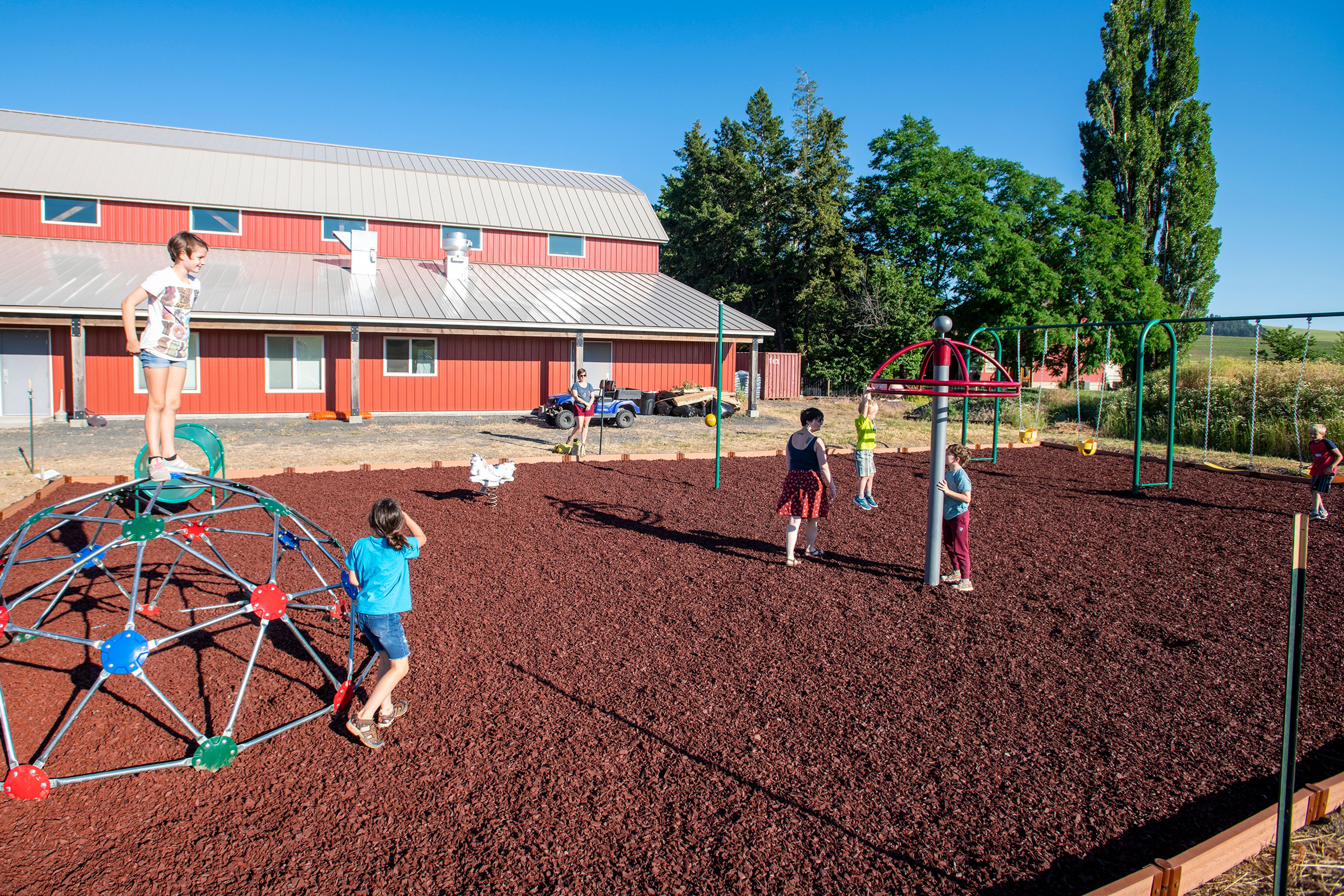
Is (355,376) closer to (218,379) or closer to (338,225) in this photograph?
(218,379)

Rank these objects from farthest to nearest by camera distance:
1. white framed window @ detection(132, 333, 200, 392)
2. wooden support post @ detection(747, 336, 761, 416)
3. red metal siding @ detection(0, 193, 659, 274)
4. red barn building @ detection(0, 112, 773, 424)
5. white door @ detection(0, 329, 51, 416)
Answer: wooden support post @ detection(747, 336, 761, 416), red metal siding @ detection(0, 193, 659, 274), white framed window @ detection(132, 333, 200, 392), red barn building @ detection(0, 112, 773, 424), white door @ detection(0, 329, 51, 416)

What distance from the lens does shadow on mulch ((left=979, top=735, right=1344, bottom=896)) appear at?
134 inches

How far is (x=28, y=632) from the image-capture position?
4.16m

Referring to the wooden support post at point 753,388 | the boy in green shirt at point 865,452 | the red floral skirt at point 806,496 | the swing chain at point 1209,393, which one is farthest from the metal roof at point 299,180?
the red floral skirt at point 806,496

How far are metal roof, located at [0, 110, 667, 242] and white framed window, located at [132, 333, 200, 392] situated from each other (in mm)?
5582

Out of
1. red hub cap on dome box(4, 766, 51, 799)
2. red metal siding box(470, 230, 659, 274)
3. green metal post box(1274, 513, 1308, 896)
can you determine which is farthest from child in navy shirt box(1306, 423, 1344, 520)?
red metal siding box(470, 230, 659, 274)

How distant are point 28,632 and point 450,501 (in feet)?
23.0

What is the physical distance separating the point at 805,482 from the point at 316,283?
1943 centimetres

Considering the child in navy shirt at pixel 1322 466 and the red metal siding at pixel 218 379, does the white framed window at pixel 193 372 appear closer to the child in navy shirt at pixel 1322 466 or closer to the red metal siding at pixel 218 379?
the red metal siding at pixel 218 379

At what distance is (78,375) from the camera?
1930 cm

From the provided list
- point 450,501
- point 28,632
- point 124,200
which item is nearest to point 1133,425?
point 450,501

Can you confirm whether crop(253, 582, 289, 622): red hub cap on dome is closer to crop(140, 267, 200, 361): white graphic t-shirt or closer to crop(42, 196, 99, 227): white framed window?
crop(140, 267, 200, 361): white graphic t-shirt

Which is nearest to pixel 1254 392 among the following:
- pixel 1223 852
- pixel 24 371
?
pixel 1223 852

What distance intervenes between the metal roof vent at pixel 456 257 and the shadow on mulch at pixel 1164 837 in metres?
24.6
